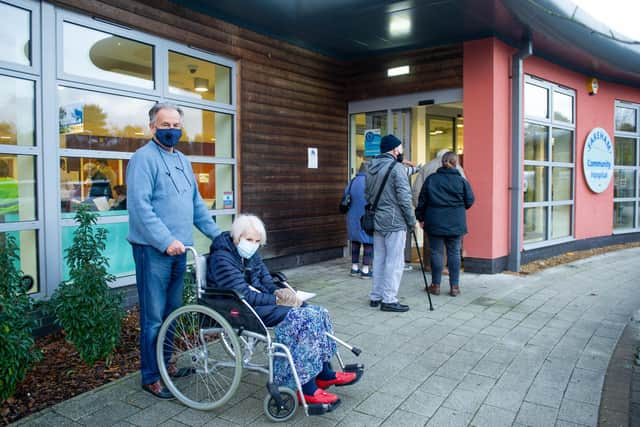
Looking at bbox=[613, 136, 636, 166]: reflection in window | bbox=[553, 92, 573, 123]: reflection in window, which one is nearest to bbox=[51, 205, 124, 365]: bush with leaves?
bbox=[553, 92, 573, 123]: reflection in window

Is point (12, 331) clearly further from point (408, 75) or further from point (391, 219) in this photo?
point (408, 75)

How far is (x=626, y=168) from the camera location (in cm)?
1038

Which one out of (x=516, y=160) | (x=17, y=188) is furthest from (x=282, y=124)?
(x=17, y=188)

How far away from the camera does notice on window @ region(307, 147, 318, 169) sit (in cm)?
785

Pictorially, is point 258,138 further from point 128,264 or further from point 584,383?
point 584,383

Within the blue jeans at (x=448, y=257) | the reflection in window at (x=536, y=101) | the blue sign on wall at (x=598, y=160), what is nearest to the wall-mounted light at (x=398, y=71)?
the reflection in window at (x=536, y=101)

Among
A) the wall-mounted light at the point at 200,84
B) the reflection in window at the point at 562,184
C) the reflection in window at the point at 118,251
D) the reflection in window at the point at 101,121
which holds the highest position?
the wall-mounted light at the point at 200,84

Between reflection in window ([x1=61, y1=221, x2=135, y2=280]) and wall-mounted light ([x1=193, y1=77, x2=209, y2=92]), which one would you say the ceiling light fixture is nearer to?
wall-mounted light ([x1=193, y1=77, x2=209, y2=92])

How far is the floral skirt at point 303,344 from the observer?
290cm

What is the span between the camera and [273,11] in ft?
20.2

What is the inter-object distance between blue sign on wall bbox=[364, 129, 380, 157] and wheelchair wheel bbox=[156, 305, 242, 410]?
542cm

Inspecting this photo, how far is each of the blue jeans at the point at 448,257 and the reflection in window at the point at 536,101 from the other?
117 inches

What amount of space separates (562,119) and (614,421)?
6.75 m

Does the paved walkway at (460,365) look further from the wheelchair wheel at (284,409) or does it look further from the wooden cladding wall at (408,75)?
the wooden cladding wall at (408,75)
